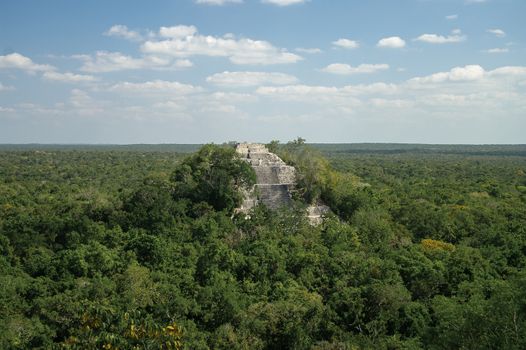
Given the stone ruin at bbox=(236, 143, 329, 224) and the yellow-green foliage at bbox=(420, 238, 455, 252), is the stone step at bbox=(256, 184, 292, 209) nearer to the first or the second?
the stone ruin at bbox=(236, 143, 329, 224)

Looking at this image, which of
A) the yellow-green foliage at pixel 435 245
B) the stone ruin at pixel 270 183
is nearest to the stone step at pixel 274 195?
the stone ruin at pixel 270 183

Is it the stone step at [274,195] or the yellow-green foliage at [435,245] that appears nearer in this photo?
the yellow-green foliage at [435,245]

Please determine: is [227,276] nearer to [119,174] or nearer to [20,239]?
[20,239]

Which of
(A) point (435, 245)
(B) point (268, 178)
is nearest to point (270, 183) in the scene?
(B) point (268, 178)

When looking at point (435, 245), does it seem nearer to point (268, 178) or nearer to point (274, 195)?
point (274, 195)

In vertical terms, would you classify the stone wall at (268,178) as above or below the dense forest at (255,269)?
above

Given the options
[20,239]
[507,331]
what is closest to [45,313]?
[20,239]

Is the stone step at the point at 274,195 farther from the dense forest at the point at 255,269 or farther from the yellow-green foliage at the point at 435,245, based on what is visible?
the yellow-green foliage at the point at 435,245
